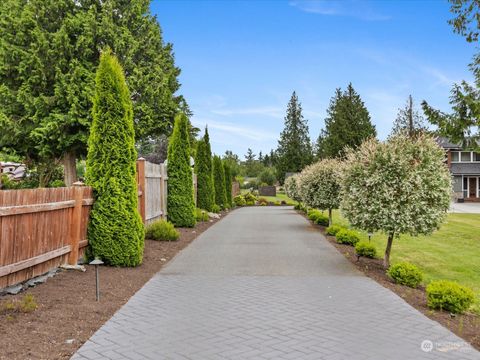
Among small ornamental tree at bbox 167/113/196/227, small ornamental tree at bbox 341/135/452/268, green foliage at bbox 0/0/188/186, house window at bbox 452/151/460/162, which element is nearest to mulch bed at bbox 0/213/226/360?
small ornamental tree at bbox 341/135/452/268

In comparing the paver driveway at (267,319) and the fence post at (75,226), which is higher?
the fence post at (75,226)

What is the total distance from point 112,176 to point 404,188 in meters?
5.88

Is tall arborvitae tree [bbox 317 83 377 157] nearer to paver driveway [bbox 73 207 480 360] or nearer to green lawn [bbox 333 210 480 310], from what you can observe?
green lawn [bbox 333 210 480 310]

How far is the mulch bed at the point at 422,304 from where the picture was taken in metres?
5.54

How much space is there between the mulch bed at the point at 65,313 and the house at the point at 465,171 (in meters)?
42.5

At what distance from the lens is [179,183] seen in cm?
1692

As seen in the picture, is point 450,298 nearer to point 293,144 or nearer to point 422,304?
point 422,304

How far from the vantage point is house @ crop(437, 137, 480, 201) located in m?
44.8

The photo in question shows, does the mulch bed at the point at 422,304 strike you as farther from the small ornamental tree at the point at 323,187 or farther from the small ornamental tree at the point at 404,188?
the small ornamental tree at the point at 323,187

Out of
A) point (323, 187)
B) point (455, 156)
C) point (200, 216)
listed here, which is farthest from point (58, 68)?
point (455, 156)

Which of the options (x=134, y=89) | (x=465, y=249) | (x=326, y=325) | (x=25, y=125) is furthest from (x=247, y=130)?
(x=326, y=325)

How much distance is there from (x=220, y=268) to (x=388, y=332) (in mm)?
4721

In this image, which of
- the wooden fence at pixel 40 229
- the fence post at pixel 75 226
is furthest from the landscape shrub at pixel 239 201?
the fence post at pixel 75 226

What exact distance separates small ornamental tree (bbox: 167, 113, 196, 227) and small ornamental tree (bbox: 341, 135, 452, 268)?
28.6 feet
